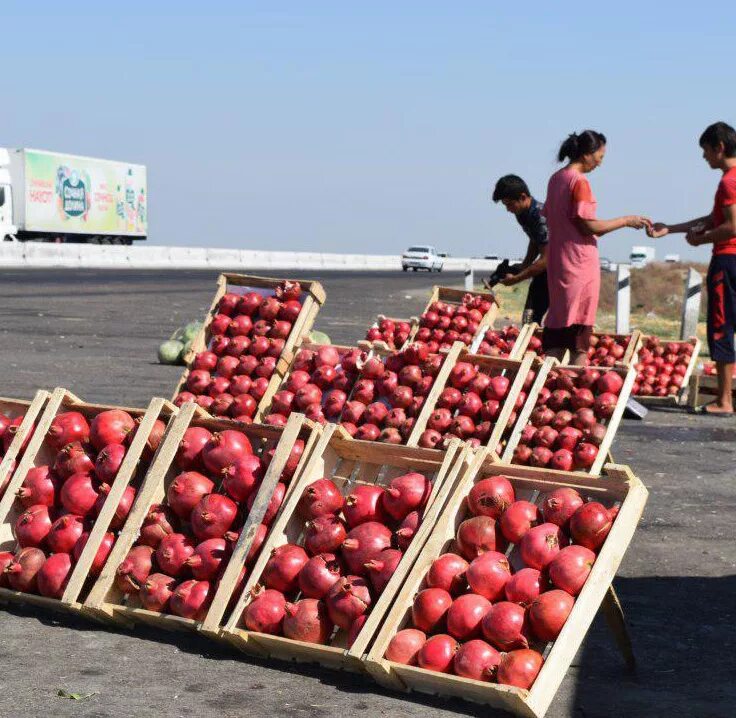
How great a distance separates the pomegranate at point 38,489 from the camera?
18.8 ft

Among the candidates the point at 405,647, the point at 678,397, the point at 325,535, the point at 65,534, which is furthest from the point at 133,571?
the point at 678,397

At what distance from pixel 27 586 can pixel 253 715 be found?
1617 mm

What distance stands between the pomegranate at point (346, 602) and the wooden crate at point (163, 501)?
17.3 inches

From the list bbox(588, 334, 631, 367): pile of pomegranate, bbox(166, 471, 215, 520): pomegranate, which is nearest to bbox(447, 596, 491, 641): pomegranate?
bbox(166, 471, 215, 520): pomegranate

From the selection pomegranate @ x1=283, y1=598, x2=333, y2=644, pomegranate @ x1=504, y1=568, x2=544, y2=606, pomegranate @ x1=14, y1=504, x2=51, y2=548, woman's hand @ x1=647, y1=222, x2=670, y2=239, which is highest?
woman's hand @ x1=647, y1=222, x2=670, y2=239

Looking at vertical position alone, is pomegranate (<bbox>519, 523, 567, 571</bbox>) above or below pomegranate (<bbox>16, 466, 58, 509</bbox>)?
above

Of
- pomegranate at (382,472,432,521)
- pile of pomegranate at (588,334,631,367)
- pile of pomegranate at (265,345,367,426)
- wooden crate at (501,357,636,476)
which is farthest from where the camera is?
pile of pomegranate at (588,334,631,367)

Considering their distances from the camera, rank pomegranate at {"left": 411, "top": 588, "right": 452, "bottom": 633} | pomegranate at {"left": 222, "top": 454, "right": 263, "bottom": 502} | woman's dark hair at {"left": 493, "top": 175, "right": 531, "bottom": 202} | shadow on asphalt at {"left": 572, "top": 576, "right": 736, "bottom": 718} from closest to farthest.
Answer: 1. shadow on asphalt at {"left": 572, "top": 576, "right": 736, "bottom": 718}
2. pomegranate at {"left": 411, "top": 588, "right": 452, "bottom": 633}
3. pomegranate at {"left": 222, "top": 454, "right": 263, "bottom": 502}
4. woman's dark hair at {"left": 493, "top": 175, "right": 531, "bottom": 202}

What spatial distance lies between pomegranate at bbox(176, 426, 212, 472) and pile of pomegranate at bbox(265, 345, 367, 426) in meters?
2.13

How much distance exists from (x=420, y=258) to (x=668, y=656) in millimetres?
75060

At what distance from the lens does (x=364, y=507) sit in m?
5.16

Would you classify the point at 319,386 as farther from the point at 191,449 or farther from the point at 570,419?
the point at 191,449

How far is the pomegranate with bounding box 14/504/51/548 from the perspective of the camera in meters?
5.59

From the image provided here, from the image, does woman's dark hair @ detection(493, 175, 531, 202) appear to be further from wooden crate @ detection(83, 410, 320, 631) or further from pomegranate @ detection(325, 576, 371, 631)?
pomegranate @ detection(325, 576, 371, 631)
